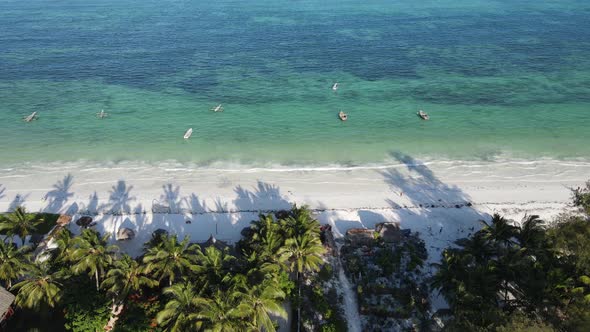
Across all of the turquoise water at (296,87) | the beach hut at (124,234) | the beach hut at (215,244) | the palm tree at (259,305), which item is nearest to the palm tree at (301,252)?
the palm tree at (259,305)

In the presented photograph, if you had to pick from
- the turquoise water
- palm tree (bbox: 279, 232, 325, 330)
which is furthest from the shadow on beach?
palm tree (bbox: 279, 232, 325, 330)

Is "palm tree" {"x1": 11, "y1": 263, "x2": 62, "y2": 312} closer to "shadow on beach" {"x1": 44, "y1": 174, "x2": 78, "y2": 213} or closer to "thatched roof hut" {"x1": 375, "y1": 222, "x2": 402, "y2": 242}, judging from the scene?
"shadow on beach" {"x1": 44, "y1": 174, "x2": 78, "y2": 213}

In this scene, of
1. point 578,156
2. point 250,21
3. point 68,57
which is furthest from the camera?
point 250,21

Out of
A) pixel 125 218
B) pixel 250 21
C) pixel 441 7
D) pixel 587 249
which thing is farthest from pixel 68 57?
pixel 441 7

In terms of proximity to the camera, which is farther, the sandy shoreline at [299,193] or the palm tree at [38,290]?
the sandy shoreline at [299,193]

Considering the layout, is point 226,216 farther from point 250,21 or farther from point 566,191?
point 250,21

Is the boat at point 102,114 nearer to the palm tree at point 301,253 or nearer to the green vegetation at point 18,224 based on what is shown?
the green vegetation at point 18,224

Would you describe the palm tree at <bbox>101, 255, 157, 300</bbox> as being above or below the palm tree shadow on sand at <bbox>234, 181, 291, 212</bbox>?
above
